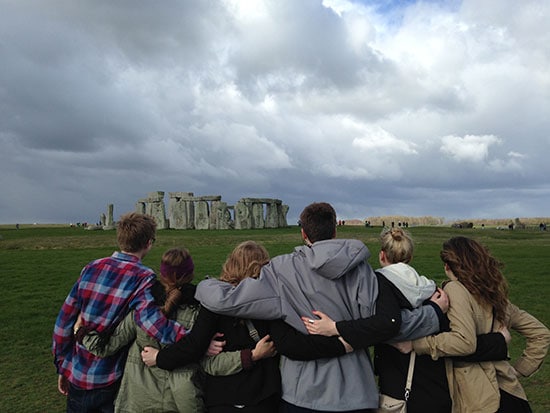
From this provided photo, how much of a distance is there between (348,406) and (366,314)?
1.77ft

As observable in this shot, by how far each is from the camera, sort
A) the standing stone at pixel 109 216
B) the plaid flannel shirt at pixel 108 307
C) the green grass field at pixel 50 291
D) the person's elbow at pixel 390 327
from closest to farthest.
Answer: the person's elbow at pixel 390 327 → the plaid flannel shirt at pixel 108 307 → the green grass field at pixel 50 291 → the standing stone at pixel 109 216

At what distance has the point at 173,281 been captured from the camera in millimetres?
3217

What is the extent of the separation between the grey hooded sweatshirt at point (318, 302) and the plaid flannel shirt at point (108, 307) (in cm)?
48

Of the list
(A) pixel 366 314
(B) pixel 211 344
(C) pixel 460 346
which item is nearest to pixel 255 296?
(B) pixel 211 344

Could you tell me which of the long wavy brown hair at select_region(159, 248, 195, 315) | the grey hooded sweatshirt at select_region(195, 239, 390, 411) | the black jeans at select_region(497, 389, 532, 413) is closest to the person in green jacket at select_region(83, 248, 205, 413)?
the long wavy brown hair at select_region(159, 248, 195, 315)

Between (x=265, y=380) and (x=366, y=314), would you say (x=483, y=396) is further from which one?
(x=265, y=380)

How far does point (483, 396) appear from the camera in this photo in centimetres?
299

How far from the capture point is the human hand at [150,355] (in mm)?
3135

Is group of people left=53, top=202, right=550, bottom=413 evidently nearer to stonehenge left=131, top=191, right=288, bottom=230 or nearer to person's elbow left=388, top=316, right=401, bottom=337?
person's elbow left=388, top=316, right=401, bottom=337

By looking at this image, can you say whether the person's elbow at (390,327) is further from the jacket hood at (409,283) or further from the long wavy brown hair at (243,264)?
the long wavy brown hair at (243,264)

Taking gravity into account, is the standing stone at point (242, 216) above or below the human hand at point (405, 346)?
above

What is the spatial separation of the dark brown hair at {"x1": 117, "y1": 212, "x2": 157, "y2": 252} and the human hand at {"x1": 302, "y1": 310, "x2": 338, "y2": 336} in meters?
1.30

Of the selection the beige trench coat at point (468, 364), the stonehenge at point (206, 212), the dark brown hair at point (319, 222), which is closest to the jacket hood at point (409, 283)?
the beige trench coat at point (468, 364)

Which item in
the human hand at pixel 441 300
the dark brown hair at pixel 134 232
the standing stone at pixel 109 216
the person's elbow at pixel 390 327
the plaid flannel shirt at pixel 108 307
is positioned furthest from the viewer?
the standing stone at pixel 109 216
